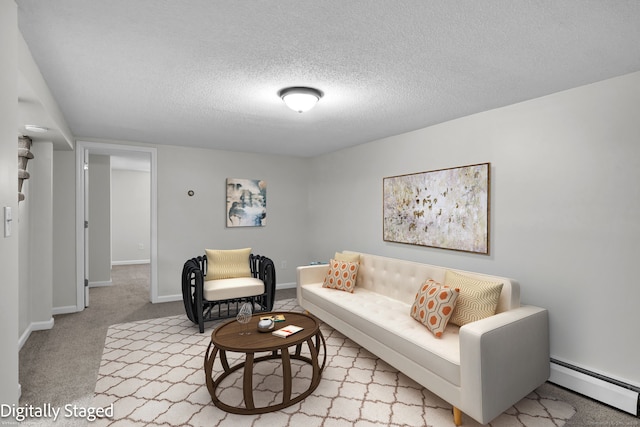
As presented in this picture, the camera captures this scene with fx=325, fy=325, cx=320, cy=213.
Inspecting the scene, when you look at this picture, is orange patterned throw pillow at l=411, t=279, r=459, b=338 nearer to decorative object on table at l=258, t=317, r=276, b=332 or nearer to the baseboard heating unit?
the baseboard heating unit

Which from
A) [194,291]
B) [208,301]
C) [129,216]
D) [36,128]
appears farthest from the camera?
[129,216]

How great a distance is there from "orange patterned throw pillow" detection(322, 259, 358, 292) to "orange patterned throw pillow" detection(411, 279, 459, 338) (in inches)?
45.7

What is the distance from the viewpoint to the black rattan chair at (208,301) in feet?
12.2

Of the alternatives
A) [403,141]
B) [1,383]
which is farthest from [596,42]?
[1,383]

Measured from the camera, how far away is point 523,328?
7.57ft

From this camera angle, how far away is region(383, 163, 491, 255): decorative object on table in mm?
3162

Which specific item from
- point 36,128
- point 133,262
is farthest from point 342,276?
point 133,262

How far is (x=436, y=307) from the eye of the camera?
2609 millimetres

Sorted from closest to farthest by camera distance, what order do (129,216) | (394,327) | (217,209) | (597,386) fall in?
(597,386) < (394,327) < (217,209) < (129,216)

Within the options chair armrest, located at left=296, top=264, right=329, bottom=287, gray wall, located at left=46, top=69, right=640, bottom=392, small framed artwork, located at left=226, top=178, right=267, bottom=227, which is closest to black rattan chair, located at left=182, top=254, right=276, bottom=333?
chair armrest, located at left=296, top=264, right=329, bottom=287

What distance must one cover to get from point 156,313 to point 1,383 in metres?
3.17

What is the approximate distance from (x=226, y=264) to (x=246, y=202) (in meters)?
1.41

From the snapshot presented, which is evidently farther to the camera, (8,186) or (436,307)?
(436,307)

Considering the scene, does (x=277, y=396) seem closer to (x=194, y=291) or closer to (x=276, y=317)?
(x=276, y=317)
